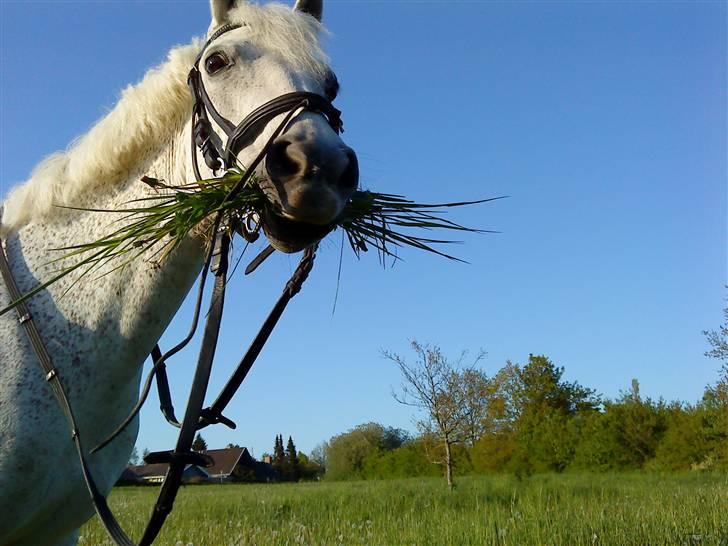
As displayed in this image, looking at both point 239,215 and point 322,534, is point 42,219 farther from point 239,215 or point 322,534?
point 322,534

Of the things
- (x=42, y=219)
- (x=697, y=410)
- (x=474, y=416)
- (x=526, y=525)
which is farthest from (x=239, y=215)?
(x=697, y=410)

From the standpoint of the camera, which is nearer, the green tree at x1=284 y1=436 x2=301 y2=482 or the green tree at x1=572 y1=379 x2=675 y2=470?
the green tree at x1=572 y1=379 x2=675 y2=470

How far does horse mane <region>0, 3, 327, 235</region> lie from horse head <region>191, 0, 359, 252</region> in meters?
0.04

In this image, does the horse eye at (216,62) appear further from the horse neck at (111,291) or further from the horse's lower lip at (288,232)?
the horse's lower lip at (288,232)

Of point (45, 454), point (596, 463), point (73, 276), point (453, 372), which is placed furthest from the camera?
point (596, 463)

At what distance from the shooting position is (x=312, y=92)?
2.92 m

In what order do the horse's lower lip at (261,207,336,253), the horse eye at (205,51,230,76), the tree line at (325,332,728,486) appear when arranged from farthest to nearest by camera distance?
the tree line at (325,332,728,486) < the horse eye at (205,51,230,76) < the horse's lower lip at (261,207,336,253)

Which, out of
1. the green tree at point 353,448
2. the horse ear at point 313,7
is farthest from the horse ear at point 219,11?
the green tree at point 353,448

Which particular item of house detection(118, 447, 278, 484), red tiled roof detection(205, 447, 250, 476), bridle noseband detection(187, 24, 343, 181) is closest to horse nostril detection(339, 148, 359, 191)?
bridle noseband detection(187, 24, 343, 181)

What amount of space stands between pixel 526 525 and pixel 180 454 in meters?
4.71

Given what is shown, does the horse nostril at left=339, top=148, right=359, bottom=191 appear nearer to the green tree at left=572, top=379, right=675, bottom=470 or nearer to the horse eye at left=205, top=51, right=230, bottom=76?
the horse eye at left=205, top=51, right=230, bottom=76

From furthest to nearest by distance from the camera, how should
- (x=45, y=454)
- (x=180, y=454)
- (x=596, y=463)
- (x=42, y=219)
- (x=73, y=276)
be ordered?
(x=596, y=463), (x=42, y=219), (x=73, y=276), (x=180, y=454), (x=45, y=454)

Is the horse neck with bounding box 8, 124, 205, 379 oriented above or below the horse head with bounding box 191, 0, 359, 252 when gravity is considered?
below

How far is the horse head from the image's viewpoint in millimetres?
2547
